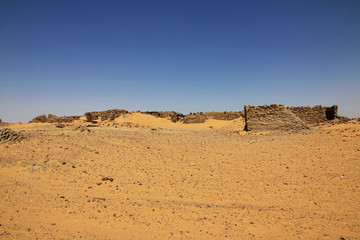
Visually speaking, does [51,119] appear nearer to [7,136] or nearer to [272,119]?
[7,136]

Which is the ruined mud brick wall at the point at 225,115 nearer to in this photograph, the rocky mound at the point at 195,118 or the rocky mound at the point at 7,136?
the rocky mound at the point at 195,118

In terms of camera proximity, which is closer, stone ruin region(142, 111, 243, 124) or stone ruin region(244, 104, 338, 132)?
stone ruin region(244, 104, 338, 132)

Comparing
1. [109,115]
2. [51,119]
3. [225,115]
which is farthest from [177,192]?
[51,119]

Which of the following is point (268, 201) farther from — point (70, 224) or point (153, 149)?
point (153, 149)

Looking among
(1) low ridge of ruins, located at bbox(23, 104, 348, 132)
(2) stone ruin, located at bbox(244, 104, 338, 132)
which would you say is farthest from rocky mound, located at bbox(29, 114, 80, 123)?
(2) stone ruin, located at bbox(244, 104, 338, 132)

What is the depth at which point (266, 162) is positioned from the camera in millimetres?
5957

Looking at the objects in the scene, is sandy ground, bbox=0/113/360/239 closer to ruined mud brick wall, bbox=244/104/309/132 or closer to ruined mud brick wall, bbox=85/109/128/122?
ruined mud brick wall, bbox=244/104/309/132

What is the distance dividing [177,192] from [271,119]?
9199 mm

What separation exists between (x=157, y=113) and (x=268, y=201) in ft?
73.2

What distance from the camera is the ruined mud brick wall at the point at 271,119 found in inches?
447

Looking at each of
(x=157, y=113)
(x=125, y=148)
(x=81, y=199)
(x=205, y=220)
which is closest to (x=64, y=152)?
(x=125, y=148)

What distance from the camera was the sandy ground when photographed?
313cm

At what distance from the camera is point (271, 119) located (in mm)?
11672

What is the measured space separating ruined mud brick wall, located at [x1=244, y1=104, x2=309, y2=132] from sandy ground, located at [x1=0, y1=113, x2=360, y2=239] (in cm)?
439
